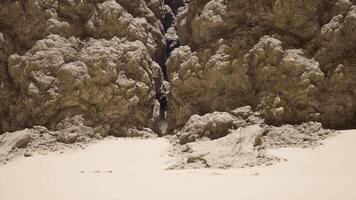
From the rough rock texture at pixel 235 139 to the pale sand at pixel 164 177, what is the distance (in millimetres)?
303

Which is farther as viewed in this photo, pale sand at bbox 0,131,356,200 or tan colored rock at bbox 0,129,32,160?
tan colored rock at bbox 0,129,32,160

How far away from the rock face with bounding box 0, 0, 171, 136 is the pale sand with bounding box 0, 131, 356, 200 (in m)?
1.07

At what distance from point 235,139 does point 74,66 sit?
11.9 feet

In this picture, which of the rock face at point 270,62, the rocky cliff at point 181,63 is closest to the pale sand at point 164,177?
the rock face at point 270,62

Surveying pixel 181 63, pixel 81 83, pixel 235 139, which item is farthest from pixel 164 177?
pixel 81 83

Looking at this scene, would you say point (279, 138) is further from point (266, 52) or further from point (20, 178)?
point (20, 178)

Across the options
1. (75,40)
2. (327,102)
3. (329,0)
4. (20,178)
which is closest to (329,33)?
(329,0)

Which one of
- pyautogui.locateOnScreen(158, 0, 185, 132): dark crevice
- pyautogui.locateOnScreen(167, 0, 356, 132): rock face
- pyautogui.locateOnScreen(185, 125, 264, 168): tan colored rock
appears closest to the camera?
pyautogui.locateOnScreen(185, 125, 264, 168): tan colored rock

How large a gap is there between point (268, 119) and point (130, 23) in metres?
3.52

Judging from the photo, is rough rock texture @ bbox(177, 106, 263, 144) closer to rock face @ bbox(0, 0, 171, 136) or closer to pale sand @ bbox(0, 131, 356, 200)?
pale sand @ bbox(0, 131, 356, 200)

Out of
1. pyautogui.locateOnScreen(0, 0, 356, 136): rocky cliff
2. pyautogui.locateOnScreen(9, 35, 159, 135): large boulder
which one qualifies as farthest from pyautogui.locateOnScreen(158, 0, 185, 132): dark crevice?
pyautogui.locateOnScreen(9, 35, 159, 135): large boulder

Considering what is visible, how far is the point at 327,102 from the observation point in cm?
719

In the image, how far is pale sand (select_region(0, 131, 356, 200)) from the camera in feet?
13.8

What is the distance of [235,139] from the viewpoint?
20.9 feet
